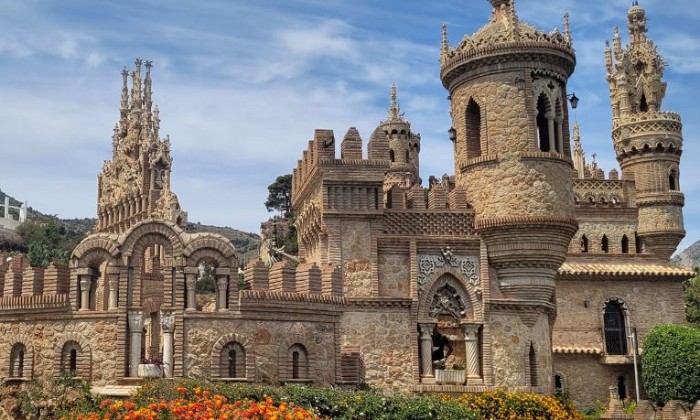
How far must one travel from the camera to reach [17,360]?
1900 centimetres

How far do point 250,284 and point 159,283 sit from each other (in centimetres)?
613

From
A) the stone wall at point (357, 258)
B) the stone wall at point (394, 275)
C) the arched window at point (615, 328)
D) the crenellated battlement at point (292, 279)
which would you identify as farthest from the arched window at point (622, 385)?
the crenellated battlement at point (292, 279)

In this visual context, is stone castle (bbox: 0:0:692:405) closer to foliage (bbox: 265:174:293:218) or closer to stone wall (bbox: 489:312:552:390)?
stone wall (bbox: 489:312:552:390)

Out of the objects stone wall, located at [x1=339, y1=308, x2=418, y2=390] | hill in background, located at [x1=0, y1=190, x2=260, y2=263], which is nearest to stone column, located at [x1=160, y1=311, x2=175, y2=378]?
stone wall, located at [x1=339, y1=308, x2=418, y2=390]

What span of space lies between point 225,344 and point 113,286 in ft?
8.84

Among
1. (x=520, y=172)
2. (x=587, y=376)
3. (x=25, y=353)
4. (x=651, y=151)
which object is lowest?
(x=587, y=376)

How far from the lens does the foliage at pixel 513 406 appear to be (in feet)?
71.2

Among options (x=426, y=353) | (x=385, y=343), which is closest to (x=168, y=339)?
(x=385, y=343)

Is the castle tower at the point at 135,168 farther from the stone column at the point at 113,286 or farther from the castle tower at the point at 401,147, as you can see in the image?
the stone column at the point at 113,286

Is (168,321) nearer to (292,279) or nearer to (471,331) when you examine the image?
(292,279)

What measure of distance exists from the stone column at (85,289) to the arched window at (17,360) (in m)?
1.69

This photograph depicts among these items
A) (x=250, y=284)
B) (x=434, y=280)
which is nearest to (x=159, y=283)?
(x=250, y=284)

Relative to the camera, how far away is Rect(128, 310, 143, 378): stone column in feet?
60.1

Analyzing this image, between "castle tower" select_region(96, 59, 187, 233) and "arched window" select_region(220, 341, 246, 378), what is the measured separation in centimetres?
2084
